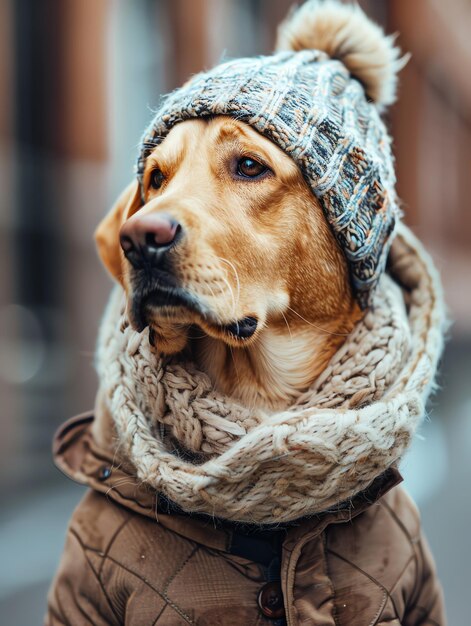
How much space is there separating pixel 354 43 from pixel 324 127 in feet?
1.53

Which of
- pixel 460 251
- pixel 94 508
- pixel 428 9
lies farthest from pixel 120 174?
pixel 460 251

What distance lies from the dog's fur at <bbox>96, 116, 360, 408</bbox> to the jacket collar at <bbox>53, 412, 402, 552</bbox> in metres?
0.33

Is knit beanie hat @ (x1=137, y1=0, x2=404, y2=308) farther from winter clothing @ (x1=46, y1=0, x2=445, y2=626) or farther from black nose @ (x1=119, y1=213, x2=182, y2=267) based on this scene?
black nose @ (x1=119, y1=213, x2=182, y2=267)

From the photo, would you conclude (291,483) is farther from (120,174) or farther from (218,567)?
(120,174)

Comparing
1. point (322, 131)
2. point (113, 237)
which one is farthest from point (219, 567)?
point (322, 131)

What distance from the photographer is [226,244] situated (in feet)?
6.32

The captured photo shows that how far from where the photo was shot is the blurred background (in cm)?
605

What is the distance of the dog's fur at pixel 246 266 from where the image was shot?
189cm

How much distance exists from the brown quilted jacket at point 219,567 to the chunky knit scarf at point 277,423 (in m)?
0.11

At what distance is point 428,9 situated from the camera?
13.9m

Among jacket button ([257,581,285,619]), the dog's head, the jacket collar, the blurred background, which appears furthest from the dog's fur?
the blurred background

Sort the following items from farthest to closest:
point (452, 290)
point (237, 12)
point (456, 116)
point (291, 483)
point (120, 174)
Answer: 1. point (456, 116)
2. point (452, 290)
3. point (237, 12)
4. point (120, 174)
5. point (291, 483)

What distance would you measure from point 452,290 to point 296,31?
1468 centimetres

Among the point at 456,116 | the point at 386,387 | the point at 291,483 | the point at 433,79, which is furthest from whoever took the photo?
the point at 456,116
